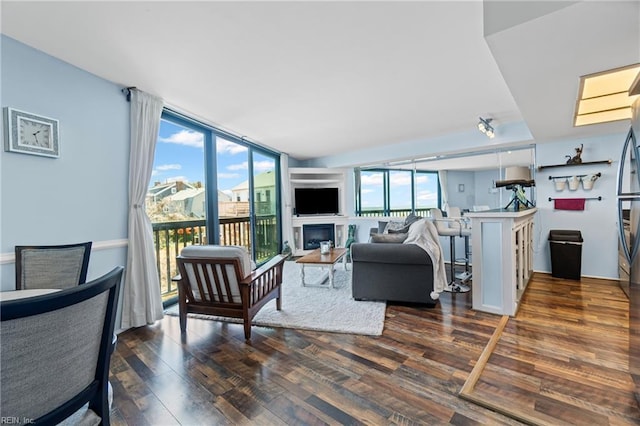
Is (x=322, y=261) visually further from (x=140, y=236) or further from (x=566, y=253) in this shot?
(x=566, y=253)

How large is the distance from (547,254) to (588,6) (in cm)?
409

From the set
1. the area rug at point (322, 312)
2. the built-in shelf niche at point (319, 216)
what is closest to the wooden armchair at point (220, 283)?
the area rug at point (322, 312)

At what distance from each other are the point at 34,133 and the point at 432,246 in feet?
12.0

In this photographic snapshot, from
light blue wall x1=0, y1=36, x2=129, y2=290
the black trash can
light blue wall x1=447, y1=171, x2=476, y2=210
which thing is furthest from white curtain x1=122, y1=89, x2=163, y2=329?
light blue wall x1=447, y1=171, x2=476, y2=210

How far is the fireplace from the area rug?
251cm


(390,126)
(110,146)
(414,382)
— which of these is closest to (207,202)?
(110,146)

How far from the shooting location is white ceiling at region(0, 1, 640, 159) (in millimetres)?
1602

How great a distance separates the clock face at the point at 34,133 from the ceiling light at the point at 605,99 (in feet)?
13.5

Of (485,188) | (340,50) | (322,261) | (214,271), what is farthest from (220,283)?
(485,188)

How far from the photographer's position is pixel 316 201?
21.0 feet

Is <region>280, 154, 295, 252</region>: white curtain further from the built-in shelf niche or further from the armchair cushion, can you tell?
the armchair cushion

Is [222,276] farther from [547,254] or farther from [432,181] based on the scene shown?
[432,181]

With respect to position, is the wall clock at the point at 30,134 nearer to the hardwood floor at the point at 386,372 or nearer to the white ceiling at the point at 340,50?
the white ceiling at the point at 340,50

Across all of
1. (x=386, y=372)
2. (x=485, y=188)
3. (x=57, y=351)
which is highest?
(x=485, y=188)
